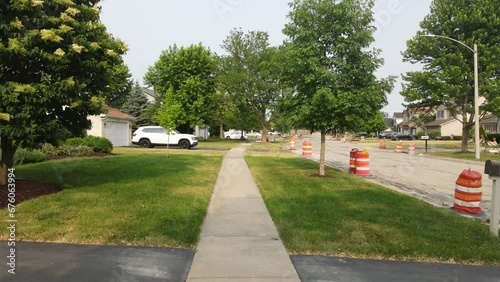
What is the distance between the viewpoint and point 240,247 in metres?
5.43

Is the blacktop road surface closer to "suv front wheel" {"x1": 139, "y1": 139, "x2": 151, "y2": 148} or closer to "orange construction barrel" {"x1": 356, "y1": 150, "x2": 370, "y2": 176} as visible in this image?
"orange construction barrel" {"x1": 356, "y1": 150, "x2": 370, "y2": 176}

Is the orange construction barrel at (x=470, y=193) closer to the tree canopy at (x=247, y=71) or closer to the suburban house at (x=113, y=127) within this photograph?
the suburban house at (x=113, y=127)

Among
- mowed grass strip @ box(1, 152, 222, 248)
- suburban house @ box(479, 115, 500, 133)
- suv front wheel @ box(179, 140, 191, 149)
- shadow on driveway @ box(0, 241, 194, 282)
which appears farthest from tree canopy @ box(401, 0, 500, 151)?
suburban house @ box(479, 115, 500, 133)

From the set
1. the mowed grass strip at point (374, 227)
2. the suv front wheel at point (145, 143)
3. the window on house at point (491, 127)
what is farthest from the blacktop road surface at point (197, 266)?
the window on house at point (491, 127)

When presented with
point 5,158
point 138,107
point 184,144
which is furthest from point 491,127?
point 5,158

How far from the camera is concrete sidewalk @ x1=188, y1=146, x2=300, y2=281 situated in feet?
14.5

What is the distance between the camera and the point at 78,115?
875 centimetres

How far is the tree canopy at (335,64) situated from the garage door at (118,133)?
904 inches

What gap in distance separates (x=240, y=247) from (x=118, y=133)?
3016 centimetres

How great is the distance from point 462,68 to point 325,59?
20.0m

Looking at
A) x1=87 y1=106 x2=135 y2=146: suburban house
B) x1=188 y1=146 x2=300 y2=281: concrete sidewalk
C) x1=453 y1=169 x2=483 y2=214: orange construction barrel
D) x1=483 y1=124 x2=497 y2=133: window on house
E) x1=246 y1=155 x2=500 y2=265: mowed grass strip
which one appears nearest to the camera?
x1=188 y1=146 x2=300 y2=281: concrete sidewalk

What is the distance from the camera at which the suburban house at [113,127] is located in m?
28.7

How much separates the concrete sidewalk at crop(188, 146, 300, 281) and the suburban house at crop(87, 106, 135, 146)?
22363mm

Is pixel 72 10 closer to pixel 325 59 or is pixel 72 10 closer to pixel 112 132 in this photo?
pixel 325 59
